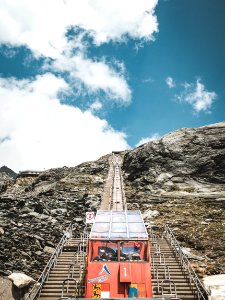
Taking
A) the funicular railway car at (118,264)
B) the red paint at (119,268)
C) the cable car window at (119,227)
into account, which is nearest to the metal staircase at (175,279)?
the red paint at (119,268)

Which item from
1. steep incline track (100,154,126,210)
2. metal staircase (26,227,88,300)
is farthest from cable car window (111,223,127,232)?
steep incline track (100,154,126,210)

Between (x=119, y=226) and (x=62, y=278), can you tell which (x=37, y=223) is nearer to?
(x=62, y=278)

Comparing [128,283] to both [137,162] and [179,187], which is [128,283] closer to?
[179,187]

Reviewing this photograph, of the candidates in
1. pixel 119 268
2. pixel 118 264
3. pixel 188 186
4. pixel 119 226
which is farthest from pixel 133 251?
pixel 188 186

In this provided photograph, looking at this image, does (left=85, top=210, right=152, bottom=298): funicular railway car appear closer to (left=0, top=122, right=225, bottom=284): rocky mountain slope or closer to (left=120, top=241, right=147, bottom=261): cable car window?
(left=120, top=241, right=147, bottom=261): cable car window

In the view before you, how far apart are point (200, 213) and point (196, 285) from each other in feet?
58.5

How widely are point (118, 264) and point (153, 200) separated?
85.6 feet

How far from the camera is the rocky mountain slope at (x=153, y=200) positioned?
727 inches

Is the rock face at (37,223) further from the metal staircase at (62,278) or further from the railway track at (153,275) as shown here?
the railway track at (153,275)

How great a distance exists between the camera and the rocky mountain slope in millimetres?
18469

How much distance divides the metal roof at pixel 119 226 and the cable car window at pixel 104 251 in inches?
16.1

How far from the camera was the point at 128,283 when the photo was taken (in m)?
12.1

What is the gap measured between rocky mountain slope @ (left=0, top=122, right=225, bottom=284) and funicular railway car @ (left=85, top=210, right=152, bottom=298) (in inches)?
189

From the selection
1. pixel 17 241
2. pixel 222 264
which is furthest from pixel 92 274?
pixel 222 264
